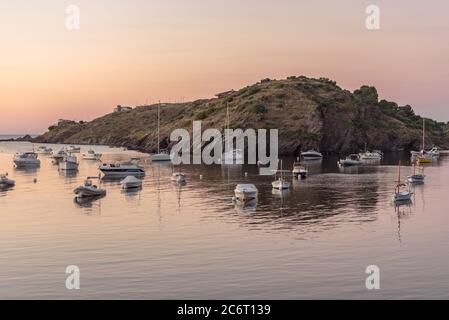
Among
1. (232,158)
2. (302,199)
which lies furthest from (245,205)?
(232,158)

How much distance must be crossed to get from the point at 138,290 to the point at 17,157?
128m

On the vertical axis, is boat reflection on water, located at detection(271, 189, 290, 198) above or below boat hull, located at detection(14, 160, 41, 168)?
below

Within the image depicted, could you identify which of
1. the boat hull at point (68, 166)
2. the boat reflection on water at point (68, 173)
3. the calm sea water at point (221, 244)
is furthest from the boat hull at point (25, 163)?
the calm sea water at point (221, 244)

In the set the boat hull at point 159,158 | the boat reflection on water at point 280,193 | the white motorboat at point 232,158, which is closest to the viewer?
the boat reflection on water at point 280,193

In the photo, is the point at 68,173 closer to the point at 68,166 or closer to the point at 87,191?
the point at 68,166

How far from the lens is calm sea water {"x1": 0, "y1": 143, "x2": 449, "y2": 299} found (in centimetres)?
3869

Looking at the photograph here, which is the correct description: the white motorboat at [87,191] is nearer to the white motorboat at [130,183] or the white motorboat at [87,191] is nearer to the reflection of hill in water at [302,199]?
the white motorboat at [130,183]

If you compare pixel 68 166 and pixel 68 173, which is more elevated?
pixel 68 166

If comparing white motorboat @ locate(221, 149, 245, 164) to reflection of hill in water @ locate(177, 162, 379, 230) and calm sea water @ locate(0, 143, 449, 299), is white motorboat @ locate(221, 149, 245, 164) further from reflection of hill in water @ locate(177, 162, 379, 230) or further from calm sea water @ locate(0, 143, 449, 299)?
calm sea water @ locate(0, 143, 449, 299)

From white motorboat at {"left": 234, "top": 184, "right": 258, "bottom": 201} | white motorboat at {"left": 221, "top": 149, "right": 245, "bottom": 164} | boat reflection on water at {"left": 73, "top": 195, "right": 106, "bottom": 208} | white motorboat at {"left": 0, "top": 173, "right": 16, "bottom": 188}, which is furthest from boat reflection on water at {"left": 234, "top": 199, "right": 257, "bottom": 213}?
white motorboat at {"left": 221, "top": 149, "right": 245, "bottom": 164}

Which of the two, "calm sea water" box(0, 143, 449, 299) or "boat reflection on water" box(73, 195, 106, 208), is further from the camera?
"boat reflection on water" box(73, 195, 106, 208)

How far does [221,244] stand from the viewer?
5250cm

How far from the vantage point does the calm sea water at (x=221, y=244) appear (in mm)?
38688

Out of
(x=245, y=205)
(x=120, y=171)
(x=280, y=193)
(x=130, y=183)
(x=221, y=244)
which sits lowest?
(x=221, y=244)
